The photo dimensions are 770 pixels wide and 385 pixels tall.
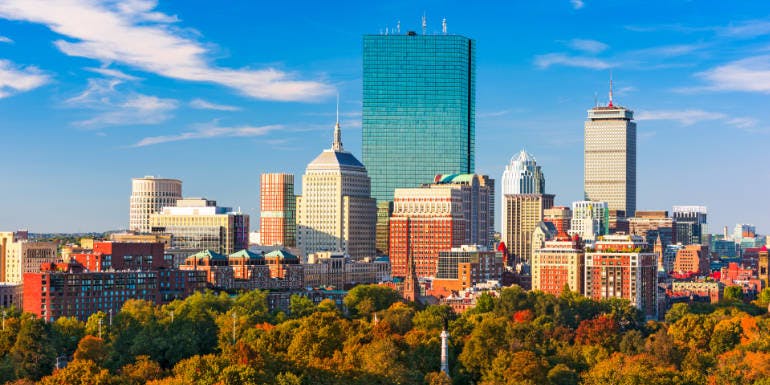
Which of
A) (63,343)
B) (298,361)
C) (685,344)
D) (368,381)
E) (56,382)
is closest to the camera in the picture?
(56,382)

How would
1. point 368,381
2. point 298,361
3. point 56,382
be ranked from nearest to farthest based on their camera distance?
point 56,382, point 368,381, point 298,361

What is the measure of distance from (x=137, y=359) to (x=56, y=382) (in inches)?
822

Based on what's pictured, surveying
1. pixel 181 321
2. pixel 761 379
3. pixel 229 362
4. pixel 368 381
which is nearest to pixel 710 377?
pixel 761 379

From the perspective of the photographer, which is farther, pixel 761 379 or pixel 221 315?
pixel 221 315

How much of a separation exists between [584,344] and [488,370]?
123 feet

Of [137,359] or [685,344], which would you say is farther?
[685,344]

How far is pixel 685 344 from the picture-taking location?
18762 cm

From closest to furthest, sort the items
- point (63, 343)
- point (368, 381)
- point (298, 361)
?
point (368, 381)
point (298, 361)
point (63, 343)

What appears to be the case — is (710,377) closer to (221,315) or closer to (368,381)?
(368,381)

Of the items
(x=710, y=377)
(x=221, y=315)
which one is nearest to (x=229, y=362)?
(x=710, y=377)

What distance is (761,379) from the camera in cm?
14625

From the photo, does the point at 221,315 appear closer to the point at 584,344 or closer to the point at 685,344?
the point at 584,344

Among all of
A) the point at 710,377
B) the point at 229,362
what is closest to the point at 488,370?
the point at 710,377

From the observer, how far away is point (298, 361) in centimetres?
14712
